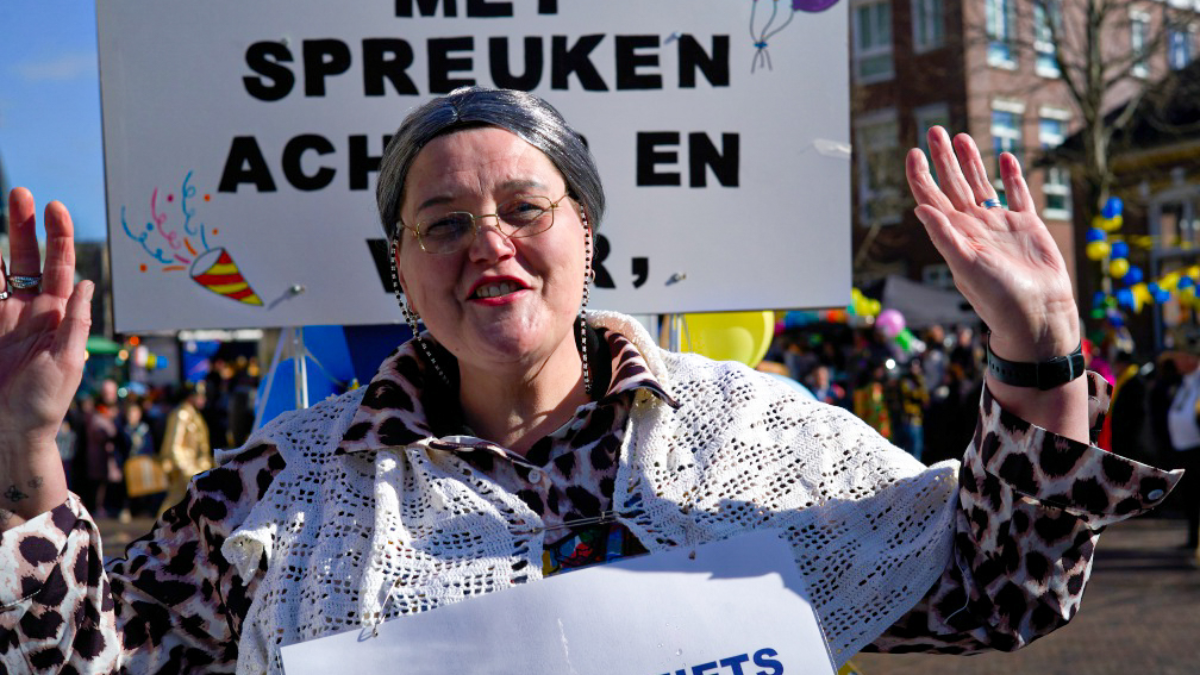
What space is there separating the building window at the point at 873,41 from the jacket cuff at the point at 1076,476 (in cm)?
2469

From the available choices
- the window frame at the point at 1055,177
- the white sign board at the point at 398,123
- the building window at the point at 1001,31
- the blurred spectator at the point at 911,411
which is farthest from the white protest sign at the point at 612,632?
the window frame at the point at 1055,177

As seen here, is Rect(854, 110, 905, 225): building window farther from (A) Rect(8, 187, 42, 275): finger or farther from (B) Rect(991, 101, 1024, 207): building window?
(A) Rect(8, 187, 42, 275): finger

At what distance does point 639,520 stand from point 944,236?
594 mm

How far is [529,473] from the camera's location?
183 cm

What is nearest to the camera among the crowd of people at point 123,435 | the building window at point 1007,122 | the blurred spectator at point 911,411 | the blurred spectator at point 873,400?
the blurred spectator at point 873,400

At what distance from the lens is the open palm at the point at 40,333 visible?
5.57 ft

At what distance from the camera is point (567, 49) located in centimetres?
263

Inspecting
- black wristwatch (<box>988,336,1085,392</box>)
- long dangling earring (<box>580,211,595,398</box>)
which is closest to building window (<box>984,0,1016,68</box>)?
long dangling earring (<box>580,211,595,398</box>)

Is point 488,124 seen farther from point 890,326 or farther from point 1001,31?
point 1001,31

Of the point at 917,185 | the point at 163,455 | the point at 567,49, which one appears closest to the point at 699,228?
the point at 567,49

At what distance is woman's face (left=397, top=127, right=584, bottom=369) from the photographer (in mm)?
1827

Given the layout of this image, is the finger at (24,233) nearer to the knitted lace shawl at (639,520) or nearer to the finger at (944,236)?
the knitted lace shawl at (639,520)

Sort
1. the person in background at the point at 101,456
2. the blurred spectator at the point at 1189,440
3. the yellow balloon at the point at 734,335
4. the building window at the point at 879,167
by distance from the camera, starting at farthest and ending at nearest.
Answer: the building window at the point at 879,167 < the person in background at the point at 101,456 < the blurred spectator at the point at 1189,440 < the yellow balloon at the point at 734,335

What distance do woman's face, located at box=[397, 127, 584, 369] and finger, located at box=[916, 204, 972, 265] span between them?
1.80 feet
